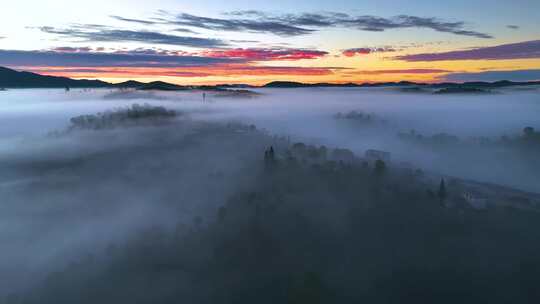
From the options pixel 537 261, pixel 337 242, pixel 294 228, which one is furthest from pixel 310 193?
pixel 537 261

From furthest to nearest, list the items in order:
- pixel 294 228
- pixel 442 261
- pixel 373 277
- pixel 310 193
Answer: pixel 310 193 → pixel 294 228 → pixel 442 261 → pixel 373 277

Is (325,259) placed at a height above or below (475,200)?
below

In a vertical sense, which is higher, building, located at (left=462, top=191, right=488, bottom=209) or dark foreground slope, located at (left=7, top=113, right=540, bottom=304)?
building, located at (left=462, top=191, right=488, bottom=209)

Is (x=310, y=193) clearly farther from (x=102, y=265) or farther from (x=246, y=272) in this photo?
(x=102, y=265)

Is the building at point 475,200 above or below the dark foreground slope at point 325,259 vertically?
above

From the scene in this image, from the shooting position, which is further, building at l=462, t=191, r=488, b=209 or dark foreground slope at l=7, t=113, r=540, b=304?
building at l=462, t=191, r=488, b=209

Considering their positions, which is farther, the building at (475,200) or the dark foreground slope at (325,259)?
the building at (475,200)

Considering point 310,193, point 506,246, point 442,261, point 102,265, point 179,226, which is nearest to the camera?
point 442,261

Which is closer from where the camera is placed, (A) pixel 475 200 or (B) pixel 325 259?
(B) pixel 325 259
